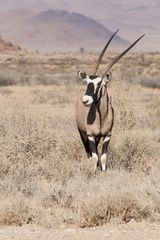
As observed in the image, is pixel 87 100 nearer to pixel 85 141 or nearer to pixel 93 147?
pixel 93 147

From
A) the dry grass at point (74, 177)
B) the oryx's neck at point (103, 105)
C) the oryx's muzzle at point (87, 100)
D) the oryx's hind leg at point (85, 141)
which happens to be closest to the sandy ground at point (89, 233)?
the dry grass at point (74, 177)

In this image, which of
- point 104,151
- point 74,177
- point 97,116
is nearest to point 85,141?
point 104,151

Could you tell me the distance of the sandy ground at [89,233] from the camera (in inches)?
269

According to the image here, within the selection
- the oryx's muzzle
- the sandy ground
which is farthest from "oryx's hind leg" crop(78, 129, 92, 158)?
the sandy ground

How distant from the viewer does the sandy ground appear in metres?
6.84

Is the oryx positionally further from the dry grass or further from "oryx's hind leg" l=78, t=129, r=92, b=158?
the dry grass

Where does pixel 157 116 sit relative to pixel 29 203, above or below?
below

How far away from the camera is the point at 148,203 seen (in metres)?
7.88

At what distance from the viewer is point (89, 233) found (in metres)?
7.04

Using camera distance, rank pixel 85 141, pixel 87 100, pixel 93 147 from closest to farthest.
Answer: pixel 87 100 → pixel 93 147 → pixel 85 141

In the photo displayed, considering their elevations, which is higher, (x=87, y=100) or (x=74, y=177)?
(x=87, y=100)

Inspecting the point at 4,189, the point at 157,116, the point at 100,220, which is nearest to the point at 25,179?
the point at 4,189

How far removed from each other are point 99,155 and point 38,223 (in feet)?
12.7

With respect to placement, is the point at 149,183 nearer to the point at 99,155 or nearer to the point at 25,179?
the point at 25,179
